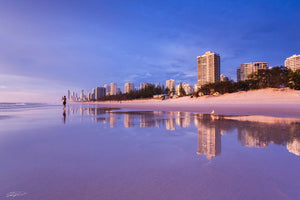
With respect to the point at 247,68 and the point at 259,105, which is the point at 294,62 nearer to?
the point at 247,68

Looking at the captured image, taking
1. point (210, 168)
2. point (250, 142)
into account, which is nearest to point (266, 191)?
point (210, 168)

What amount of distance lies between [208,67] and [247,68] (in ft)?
80.1

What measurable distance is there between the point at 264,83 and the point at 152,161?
44.6 metres

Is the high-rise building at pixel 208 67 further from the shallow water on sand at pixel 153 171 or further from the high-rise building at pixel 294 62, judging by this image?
the shallow water on sand at pixel 153 171

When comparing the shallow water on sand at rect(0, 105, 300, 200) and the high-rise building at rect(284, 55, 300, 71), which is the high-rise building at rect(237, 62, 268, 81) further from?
the shallow water on sand at rect(0, 105, 300, 200)

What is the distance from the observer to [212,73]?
108 m

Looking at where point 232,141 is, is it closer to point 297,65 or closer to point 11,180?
point 11,180

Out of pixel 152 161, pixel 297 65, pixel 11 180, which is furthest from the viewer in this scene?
pixel 297 65

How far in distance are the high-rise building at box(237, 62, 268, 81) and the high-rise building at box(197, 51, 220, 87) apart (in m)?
14.3

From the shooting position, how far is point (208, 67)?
4345 inches

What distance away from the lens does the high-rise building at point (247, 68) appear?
309 ft

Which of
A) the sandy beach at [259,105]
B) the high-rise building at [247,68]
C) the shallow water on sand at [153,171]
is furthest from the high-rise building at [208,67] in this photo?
the shallow water on sand at [153,171]

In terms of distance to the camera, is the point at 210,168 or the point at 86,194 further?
the point at 210,168

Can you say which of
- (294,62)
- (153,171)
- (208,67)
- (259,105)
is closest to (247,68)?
(294,62)
